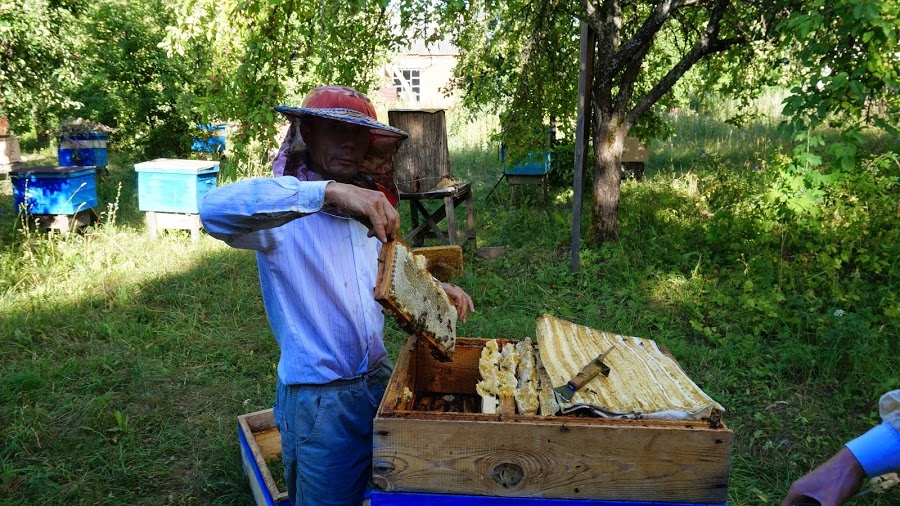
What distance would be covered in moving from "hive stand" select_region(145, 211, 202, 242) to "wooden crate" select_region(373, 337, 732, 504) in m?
5.91

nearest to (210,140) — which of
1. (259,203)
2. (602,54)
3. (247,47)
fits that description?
(247,47)

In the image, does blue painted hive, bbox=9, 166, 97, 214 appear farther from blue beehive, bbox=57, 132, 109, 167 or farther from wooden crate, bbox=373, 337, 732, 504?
wooden crate, bbox=373, 337, 732, 504

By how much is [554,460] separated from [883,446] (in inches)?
27.5

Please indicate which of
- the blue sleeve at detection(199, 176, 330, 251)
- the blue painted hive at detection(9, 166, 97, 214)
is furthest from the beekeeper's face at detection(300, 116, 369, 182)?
the blue painted hive at detection(9, 166, 97, 214)

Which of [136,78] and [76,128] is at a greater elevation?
[136,78]

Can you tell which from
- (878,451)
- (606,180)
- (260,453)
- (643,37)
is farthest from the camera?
(606,180)

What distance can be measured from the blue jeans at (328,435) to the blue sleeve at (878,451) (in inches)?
48.7

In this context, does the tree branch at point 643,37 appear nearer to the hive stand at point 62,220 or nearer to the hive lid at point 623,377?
the hive lid at point 623,377

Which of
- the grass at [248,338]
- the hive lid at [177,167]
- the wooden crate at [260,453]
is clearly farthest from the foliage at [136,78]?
the wooden crate at [260,453]

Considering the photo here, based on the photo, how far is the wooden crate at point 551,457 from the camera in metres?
1.40

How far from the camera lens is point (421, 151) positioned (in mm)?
6395

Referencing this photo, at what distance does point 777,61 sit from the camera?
5.64 metres

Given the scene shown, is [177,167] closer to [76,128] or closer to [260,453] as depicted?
[76,128]

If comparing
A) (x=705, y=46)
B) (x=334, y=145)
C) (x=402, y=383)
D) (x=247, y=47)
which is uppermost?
(x=705, y=46)
